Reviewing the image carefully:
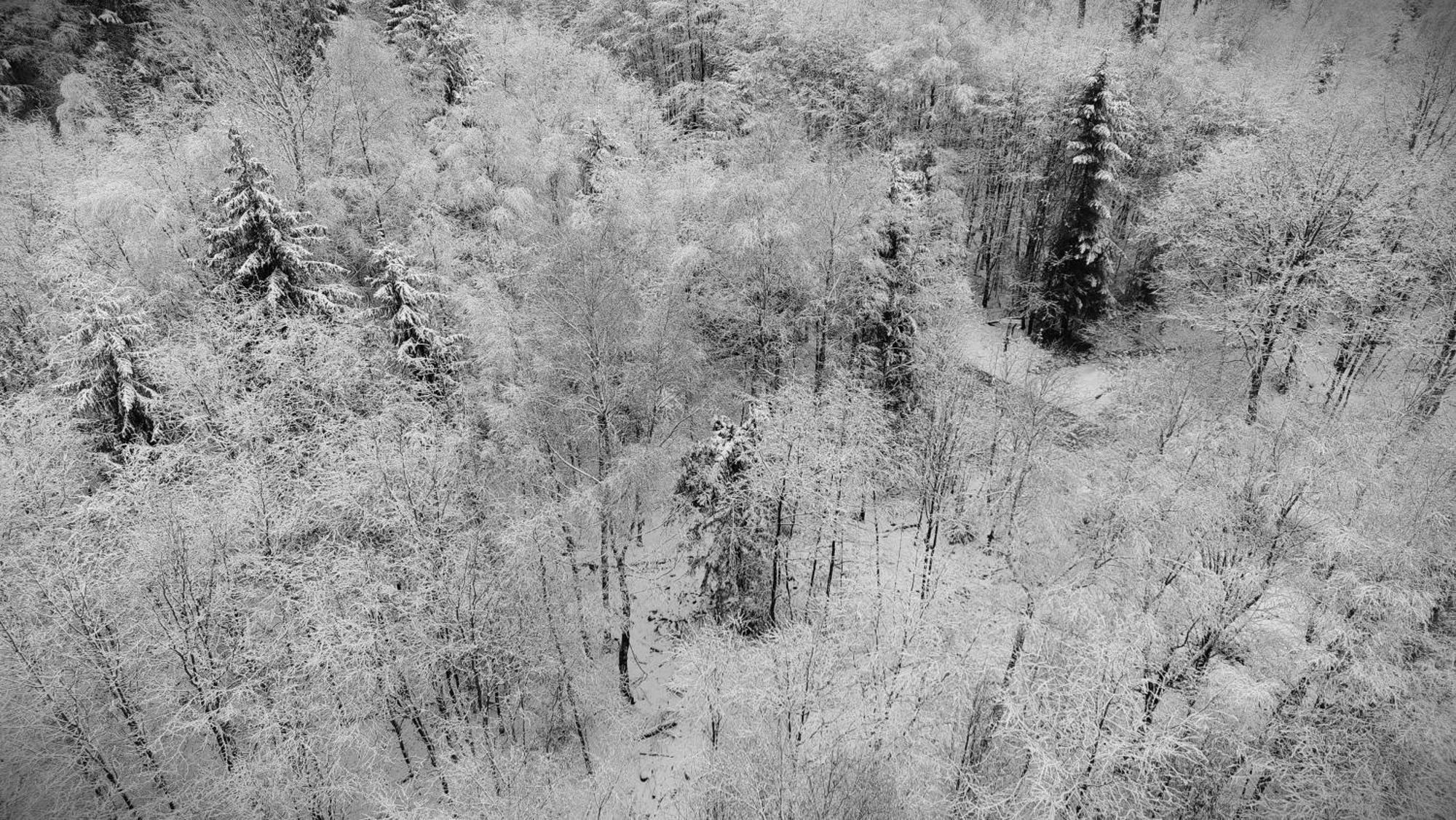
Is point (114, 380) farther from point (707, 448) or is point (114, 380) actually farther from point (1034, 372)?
point (1034, 372)

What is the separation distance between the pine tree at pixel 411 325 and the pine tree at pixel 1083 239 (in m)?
26.8

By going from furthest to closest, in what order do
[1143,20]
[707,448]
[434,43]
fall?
[1143,20]
[434,43]
[707,448]

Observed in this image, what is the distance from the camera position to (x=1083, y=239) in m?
30.2

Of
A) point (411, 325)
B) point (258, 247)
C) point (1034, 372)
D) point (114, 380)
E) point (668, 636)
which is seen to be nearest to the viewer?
point (114, 380)

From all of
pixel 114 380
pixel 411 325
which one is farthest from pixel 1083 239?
pixel 114 380

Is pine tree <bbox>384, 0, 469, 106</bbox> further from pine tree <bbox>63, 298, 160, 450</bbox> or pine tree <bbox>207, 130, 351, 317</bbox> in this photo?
pine tree <bbox>63, 298, 160, 450</bbox>

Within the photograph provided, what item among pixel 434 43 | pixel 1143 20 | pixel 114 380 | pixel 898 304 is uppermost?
pixel 1143 20

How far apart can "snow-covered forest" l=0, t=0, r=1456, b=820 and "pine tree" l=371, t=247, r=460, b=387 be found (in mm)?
143

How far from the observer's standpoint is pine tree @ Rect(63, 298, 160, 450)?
18.4 meters

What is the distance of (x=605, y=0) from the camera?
41.4m

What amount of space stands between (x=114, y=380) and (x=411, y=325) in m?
8.20

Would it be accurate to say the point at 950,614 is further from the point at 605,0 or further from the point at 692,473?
the point at 605,0

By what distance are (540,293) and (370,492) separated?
23.2ft

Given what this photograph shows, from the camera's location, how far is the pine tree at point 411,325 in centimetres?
2042
